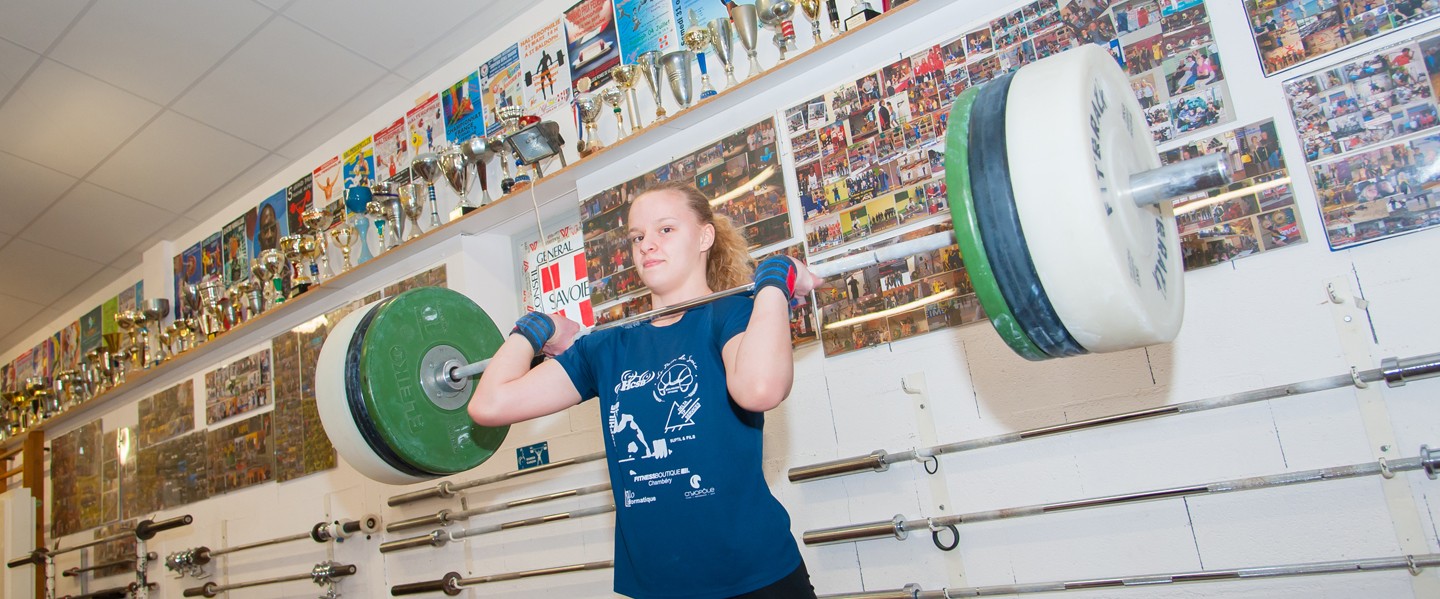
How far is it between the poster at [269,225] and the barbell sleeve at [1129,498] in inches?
A: 125

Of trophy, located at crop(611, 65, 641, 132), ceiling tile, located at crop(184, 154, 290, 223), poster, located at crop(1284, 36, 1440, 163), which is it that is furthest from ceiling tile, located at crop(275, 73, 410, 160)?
poster, located at crop(1284, 36, 1440, 163)

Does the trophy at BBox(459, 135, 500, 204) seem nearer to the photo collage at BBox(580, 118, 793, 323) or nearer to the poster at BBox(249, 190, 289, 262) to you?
the photo collage at BBox(580, 118, 793, 323)

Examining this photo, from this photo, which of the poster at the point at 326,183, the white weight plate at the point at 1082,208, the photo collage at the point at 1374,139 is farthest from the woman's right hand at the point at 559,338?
the poster at the point at 326,183

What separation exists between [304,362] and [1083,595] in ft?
10.4

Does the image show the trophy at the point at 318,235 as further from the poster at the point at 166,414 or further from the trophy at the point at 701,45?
the trophy at the point at 701,45

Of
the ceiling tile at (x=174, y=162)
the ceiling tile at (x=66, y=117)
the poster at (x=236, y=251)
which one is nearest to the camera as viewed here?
the ceiling tile at (x=66, y=117)

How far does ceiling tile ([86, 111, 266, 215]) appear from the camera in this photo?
3859 mm

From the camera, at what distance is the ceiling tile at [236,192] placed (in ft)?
13.8

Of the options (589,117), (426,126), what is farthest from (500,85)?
(589,117)

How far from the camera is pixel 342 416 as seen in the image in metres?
1.99

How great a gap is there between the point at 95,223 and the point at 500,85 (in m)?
2.86

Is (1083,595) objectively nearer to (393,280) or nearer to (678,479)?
(678,479)

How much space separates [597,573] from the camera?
8.70 feet

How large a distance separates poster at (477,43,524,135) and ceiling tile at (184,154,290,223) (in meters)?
1.21
